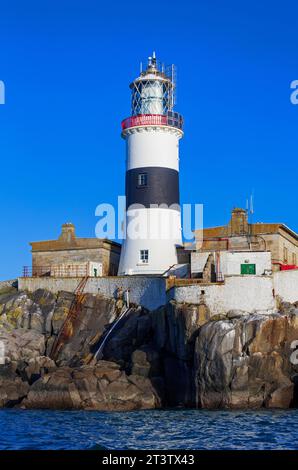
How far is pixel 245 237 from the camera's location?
158 feet

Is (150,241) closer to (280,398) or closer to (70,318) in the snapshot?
(70,318)

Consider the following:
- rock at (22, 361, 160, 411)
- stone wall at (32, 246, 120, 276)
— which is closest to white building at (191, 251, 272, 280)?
rock at (22, 361, 160, 411)

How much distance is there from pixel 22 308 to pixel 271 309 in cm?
1705

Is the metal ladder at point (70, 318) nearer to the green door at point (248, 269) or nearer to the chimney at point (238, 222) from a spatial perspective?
the chimney at point (238, 222)

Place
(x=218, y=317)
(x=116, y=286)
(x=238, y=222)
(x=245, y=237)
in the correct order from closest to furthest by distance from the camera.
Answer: (x=218, y=317) → (x=116, y=286) → (x=245, y=237) → (x=238, y=222)

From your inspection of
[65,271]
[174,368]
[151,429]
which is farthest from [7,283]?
[151,429]

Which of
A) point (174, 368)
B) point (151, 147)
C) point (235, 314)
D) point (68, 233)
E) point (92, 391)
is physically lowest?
point (92, 391)

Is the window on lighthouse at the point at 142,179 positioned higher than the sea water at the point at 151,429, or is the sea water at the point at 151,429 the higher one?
the window on lighthouse at the point at 142,179

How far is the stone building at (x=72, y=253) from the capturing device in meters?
52.1

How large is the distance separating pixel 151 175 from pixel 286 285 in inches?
502

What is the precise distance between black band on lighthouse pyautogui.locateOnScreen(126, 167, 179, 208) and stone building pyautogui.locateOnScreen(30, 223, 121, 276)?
4845mm

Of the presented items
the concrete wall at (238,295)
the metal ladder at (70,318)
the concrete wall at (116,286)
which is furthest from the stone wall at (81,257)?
the concrete wall at (238,295)

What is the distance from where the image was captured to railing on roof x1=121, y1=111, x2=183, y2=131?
4847 centimetres
